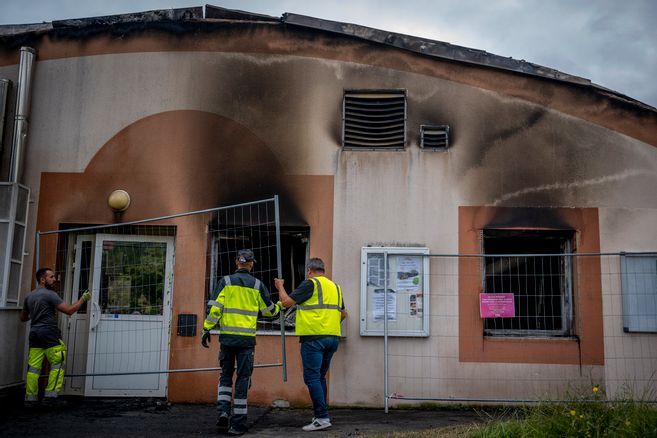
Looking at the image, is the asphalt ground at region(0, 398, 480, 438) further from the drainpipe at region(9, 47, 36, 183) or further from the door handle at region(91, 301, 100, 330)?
the drainpipe at region(9, 47, 36, 183)

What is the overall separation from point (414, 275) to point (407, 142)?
5.80 feet

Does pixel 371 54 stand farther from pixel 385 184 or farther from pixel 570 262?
pixel 570 262

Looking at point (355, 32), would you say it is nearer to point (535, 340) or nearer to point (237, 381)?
point (535, 340)

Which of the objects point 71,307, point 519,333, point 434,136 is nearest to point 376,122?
point 434,136

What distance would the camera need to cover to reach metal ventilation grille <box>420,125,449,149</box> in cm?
973

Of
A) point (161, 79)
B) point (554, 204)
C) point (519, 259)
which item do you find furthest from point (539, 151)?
point (161, 79)

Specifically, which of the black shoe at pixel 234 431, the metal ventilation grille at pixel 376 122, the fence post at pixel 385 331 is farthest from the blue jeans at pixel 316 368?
the metal ventilation grille at pixel 376 122

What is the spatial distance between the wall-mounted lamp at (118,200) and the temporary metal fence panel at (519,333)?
11.4ft

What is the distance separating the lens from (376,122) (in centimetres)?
977

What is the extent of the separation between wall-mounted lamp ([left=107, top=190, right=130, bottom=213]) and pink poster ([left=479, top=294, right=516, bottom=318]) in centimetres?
480

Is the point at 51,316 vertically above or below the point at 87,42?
below

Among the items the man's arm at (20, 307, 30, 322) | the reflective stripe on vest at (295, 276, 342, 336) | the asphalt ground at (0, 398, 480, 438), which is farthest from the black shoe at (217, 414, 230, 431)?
the man's arm at (20, 307, 30, 322)

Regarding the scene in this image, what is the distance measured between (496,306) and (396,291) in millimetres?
1289

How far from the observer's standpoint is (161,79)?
32.6 ft
